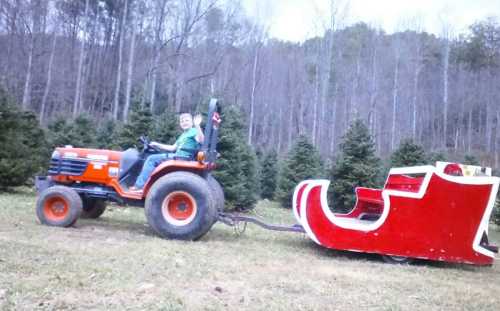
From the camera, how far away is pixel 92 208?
7.73 meters

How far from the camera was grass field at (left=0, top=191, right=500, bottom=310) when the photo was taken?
143 inches

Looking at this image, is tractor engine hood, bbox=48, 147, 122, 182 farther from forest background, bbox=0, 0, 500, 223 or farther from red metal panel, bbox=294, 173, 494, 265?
forest background, bbox=0, 0, 500, 223

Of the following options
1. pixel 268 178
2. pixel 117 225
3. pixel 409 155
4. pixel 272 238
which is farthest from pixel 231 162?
pixel 268 178

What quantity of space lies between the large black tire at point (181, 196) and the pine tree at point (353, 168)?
5778 millimetres

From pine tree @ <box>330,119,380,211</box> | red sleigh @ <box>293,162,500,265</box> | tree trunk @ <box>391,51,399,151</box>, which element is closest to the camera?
red sleigh @ <box>293,162,500,265</box>

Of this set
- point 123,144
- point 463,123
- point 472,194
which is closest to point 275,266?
point 472,194

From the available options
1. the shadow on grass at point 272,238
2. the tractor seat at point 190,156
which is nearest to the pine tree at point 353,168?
the shadow on grass at point 272,238

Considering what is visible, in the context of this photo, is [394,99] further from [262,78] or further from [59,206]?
[59,206]

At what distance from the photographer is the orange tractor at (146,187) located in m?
6.14

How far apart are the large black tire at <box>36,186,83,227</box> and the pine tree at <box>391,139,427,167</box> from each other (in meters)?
9.48

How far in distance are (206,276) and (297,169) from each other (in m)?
10.5

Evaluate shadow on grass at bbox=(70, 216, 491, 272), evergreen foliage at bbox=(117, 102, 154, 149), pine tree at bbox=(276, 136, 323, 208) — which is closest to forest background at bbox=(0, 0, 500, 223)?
pine tree at bbox=(276, 136, 323, 208)

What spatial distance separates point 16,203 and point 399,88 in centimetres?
Answer: 2676

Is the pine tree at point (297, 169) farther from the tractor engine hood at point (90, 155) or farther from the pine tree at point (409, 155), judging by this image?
the tractor engine hood at point (90, 155)
